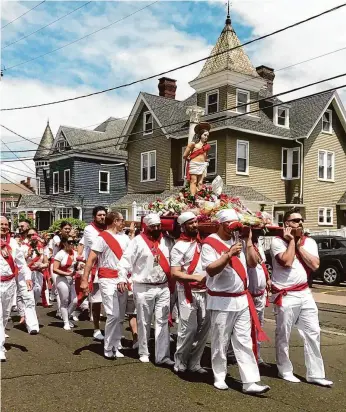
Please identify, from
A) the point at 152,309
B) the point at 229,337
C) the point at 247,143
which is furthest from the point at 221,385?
the point at 247,143

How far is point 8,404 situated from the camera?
4.91 meters

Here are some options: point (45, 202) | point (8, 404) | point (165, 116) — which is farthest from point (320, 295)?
point (45, 202)

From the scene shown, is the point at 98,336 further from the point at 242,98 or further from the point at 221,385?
the point at 242,98

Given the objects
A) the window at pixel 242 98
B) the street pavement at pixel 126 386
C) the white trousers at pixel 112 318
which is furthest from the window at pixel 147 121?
the white trousers at pixel 112 318

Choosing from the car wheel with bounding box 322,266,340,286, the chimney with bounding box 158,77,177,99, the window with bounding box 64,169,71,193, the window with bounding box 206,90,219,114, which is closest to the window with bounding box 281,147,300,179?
the window with bounding box 206,90,219,114

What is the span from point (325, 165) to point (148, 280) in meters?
24.5

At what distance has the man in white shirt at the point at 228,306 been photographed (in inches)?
216

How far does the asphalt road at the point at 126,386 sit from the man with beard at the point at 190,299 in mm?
270

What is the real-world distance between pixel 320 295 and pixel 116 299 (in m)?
9.32

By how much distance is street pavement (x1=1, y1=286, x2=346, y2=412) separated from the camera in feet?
16.3

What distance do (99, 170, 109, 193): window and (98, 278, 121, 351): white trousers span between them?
29311 millimetres

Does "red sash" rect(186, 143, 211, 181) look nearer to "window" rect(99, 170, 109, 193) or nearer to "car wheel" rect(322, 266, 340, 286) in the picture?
"car wheel" rect(322, 266, 340, 286)

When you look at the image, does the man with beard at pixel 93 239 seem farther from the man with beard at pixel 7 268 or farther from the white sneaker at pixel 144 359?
the white sneaker at pixel 144 359

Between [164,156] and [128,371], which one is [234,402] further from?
[164,156]
